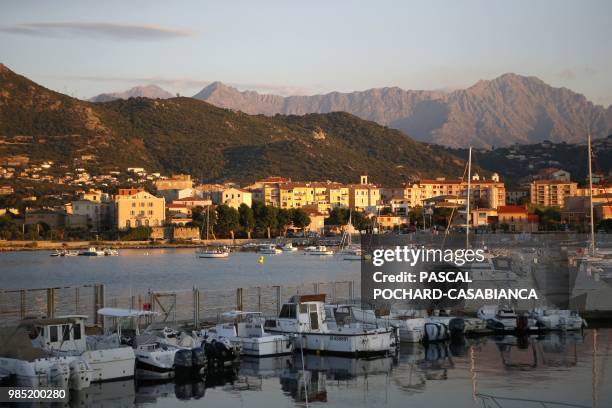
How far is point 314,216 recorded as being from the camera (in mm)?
137250

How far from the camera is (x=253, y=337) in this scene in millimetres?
27031

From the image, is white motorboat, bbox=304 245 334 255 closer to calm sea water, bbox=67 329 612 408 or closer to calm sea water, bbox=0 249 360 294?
calm sea water, bbox=0 249 360 294

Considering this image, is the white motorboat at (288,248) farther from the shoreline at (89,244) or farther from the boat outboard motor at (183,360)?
the boat outboard motor at (183,360)

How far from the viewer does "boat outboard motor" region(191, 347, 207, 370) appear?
24141 millimetres

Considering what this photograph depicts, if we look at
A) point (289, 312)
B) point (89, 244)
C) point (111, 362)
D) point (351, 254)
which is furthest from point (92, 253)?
point (111, 362)

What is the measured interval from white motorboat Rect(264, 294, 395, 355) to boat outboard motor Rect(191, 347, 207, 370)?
12.0ft

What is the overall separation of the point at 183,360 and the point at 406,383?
17.5 ft

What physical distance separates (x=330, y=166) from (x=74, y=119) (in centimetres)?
4835

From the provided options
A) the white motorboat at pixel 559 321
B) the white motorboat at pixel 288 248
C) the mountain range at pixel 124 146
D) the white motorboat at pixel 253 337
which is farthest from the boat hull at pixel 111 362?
the mountain range at pixel 124 146

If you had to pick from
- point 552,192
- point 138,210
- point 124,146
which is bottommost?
point 138,210

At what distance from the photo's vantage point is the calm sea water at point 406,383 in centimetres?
2195

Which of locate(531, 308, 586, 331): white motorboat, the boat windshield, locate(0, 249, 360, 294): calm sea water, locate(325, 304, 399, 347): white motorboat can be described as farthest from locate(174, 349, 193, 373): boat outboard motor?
locate(0, 249, 360, 294): calm sea water

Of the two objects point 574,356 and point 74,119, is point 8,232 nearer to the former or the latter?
point 74,119

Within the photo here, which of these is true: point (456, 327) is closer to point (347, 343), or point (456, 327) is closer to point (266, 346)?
point (347, 343)
